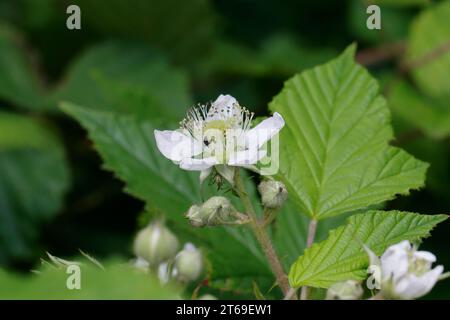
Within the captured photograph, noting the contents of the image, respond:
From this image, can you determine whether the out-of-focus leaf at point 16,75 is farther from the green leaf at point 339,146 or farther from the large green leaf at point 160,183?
the green leaf at point 339,146

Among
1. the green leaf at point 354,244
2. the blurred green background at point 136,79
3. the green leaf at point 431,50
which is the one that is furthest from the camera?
the green leaf at point 431,50

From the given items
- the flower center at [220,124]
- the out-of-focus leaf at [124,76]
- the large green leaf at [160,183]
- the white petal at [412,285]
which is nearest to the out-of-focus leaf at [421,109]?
the out-of-focus leaf at [124,76]

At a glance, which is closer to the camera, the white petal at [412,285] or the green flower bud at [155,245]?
the white petal at [412,285]

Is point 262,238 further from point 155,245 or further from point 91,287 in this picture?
point 91,287

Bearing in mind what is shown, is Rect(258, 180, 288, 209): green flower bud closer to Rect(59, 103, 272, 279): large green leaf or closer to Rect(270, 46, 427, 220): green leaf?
Rect(270, 46, 427, 220): green leaf

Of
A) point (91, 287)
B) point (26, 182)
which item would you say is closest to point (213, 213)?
point (91, 287)
